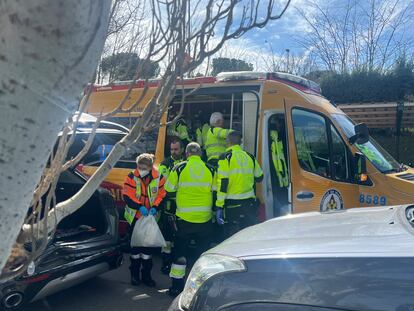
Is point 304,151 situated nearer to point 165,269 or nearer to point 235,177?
point 235,177

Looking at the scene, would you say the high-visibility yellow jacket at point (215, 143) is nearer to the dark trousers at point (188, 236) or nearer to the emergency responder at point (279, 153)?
the emergency responder at point (279, 153)

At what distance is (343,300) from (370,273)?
15 centimetres

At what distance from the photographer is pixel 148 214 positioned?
4945 millimetres

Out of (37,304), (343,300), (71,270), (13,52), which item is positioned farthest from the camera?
(37,304)

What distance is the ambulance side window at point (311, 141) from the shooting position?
538 centimetres

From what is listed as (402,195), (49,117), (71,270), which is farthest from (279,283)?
(402,195)

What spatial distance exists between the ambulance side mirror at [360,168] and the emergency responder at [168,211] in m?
2.14

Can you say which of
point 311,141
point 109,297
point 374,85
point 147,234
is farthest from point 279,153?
point 374,85

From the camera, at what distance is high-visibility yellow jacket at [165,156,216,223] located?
481 centimetres

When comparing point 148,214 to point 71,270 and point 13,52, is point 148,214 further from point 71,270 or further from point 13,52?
point 13,52

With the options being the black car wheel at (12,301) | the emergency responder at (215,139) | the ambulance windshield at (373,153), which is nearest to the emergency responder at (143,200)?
the emergency responder at (215,139)

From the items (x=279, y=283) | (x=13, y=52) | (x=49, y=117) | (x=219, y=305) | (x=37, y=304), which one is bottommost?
(x=37, y=304)

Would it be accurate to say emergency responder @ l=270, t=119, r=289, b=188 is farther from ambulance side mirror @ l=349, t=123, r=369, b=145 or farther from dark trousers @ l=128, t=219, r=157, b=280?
dark trousers @ l=128, t=219, r=157, b=280

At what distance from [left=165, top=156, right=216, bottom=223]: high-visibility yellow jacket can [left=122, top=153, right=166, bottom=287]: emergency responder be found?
0.22 m
